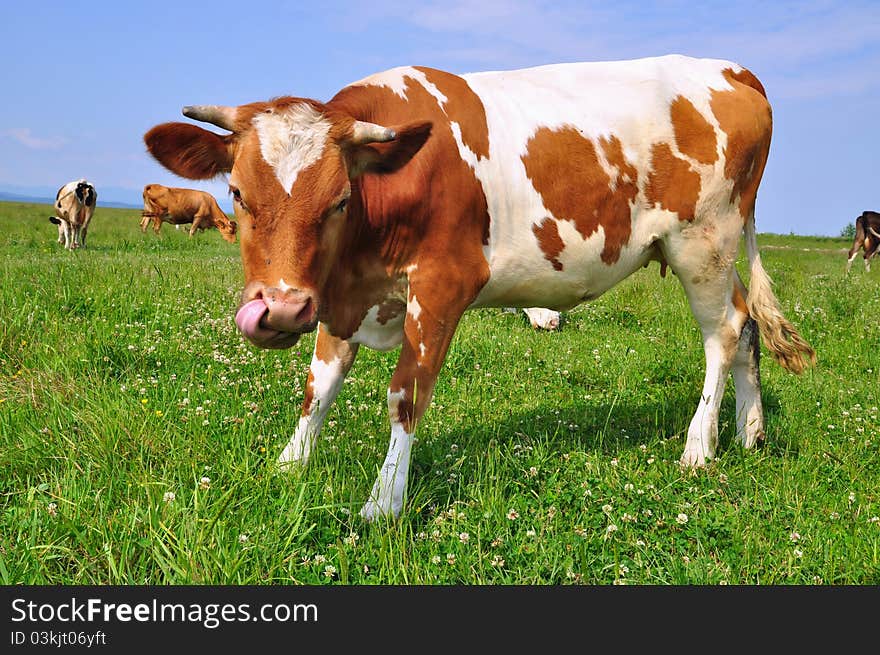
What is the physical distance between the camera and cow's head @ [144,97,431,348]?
3.83 meters

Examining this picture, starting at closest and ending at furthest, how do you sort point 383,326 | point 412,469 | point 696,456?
point 383,326, point 412,469, point 696,456

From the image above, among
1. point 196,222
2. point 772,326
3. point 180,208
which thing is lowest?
point 196,222

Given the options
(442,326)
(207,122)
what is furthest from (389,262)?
(207,122)

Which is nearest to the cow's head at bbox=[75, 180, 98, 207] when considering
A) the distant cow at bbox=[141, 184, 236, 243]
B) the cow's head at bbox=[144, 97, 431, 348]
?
the distant cow at bbox=[141, 184, 236, 243]

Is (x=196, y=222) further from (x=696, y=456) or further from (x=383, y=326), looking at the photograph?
(x=696, y=456)

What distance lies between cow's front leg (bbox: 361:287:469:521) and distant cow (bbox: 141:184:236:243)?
26379 millimetres

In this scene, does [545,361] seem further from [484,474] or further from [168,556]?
[168,556]

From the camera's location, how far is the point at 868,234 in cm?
2848

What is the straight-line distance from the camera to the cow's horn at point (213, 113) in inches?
161

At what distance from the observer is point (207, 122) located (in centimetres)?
416

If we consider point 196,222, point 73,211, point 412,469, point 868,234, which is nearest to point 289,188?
point 412,469

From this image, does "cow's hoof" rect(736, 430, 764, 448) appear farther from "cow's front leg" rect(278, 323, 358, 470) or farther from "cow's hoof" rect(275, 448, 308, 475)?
"cow's hoof" rect(275, 448, 308, 475)

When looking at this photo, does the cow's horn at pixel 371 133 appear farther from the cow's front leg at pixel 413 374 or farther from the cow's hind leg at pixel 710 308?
the cow's hind leg at pixel 710 308

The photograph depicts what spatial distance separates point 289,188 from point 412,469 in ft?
7.10
